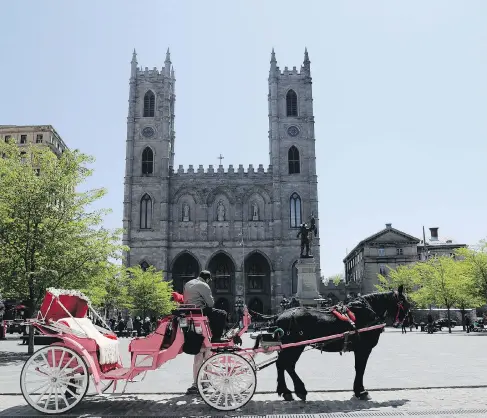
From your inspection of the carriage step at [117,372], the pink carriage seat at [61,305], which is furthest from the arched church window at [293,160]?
the carriage step at [117,372]

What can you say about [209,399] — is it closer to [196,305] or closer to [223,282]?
[196,305]

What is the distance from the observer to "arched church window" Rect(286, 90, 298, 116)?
6138 cm

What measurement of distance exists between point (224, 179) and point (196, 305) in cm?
5221

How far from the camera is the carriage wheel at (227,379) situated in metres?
6.57

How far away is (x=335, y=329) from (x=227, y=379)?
2.03 m

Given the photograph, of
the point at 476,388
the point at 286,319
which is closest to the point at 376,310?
the point at 286,319

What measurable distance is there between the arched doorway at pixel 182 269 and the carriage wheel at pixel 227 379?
5227 centimetres

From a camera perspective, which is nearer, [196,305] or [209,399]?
[209,399]

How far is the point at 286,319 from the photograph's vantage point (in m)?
7.53

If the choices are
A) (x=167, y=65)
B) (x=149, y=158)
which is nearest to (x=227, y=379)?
(x=149, y=158)

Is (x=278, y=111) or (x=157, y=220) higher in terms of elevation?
(x=278, y=111)

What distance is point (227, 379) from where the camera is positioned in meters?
6.61

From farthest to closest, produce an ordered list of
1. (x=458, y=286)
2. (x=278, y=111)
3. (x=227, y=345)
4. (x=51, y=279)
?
1. (x=278, y=111)
2. (x=458, y=286)
3. (x=51, y=279)
4. (x=227, y=345)

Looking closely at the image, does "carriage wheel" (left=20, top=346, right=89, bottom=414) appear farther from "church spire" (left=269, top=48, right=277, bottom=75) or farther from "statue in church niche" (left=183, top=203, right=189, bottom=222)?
"church spire" (left=269, top=48, right=277, bottom=75)
